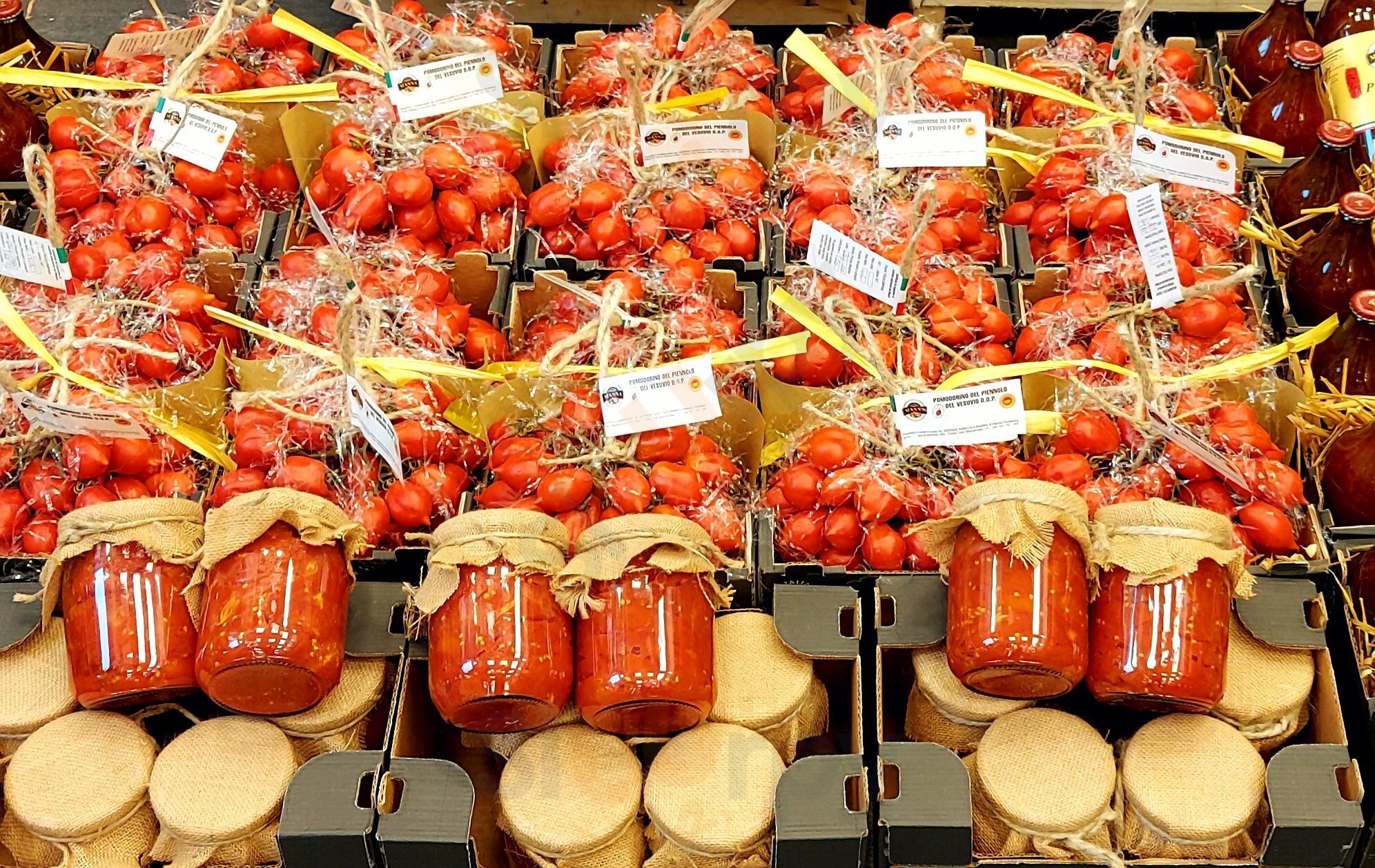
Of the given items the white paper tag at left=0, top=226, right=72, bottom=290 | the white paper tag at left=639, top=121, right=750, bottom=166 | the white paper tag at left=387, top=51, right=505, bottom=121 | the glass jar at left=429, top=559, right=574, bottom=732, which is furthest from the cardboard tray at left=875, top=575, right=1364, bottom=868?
the white paper tag at left=0, top=226, right=72, bottom=290

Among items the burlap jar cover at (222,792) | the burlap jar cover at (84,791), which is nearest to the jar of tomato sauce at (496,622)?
the burlap jar cover at (222,792)

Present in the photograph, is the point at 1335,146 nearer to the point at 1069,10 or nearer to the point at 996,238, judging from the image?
the point at 996,238

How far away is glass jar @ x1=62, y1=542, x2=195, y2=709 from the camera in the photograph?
5.39 ft

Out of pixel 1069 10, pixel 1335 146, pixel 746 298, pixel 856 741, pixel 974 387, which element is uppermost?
pixel 1069 10

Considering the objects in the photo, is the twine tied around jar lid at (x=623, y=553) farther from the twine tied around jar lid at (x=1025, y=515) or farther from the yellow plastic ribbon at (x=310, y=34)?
the yellow plastic ribbon at (x=310, y=34)

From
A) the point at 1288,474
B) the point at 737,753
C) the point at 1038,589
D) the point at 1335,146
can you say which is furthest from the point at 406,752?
the point at 1335,146

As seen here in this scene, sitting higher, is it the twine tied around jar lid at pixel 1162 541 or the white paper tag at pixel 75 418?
the white paper tag at pixel 75 418

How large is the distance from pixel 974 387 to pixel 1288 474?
1.53 feet

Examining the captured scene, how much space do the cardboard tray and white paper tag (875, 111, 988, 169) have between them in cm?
97

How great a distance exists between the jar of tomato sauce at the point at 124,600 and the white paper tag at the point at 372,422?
30cm

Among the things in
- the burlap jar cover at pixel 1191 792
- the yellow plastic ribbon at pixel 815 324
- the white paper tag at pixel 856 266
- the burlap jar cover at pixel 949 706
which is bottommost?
the burlap jar cover at pixel 1191 792

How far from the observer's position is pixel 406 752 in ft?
5.66

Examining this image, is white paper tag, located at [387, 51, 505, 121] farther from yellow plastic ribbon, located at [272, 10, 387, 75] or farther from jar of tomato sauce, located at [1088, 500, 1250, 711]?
jar of tomato sauce, located at [1088, 500, 1250, 711]

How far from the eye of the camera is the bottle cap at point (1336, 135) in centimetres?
222
